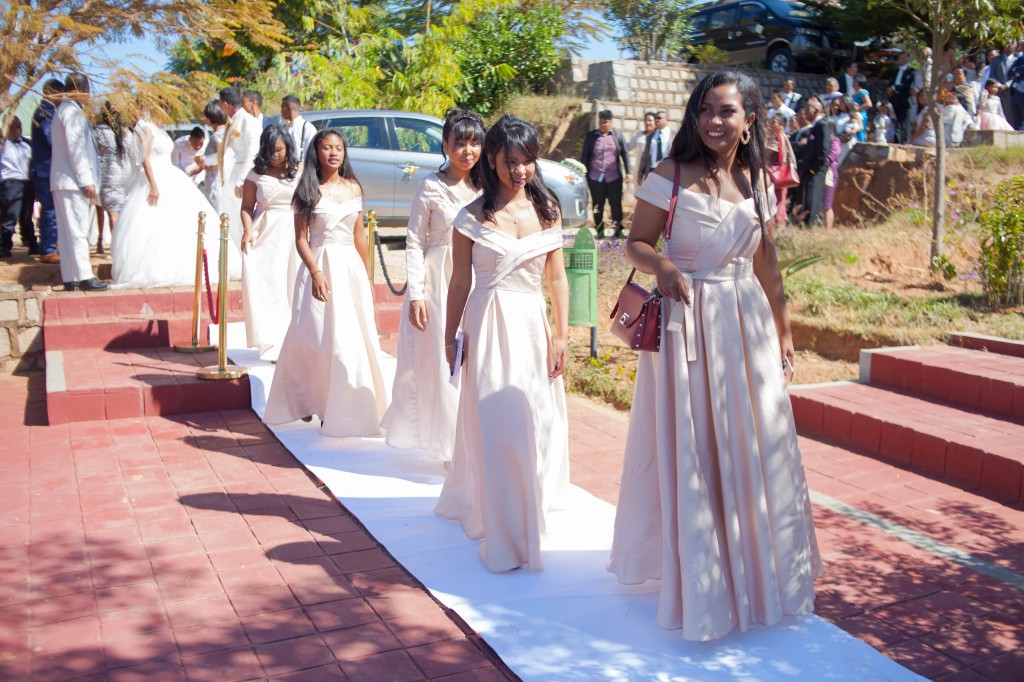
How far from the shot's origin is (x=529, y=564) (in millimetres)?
4410

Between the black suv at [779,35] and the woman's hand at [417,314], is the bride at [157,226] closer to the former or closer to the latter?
the woman's hand at [417,314]

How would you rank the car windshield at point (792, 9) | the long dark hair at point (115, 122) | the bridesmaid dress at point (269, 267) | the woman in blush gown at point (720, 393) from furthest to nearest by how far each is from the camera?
the car windshield at point (792, 9) < the long dark hair at point (115, 122) < the bridesmaid dress at point (269, 267) < the woman in blush gown at point (720, 393)

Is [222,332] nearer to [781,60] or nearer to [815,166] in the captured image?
[815,166]

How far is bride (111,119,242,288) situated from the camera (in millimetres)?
Result: 10148

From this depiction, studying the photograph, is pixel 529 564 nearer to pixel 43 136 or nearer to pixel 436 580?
pixel 436 580

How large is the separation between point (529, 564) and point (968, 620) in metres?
1.80

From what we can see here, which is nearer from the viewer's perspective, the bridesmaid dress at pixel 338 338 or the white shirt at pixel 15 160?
the bridesmaid dress at pixel 338 338

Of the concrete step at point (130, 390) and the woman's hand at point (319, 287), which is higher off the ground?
the woman's hand at point (319, 287)

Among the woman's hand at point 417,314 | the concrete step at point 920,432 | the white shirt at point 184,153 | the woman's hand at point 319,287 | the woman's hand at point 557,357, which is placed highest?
Result: the white shirt at point 184,153

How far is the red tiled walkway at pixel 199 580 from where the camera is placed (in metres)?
3.63

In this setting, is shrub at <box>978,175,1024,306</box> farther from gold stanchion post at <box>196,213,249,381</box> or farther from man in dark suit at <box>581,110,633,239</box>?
man in dark suit at <box>581,110,633,239</box>

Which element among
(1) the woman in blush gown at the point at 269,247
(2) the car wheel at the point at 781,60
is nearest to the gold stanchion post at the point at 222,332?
(1) the woman in blush gown at the point at 269,247

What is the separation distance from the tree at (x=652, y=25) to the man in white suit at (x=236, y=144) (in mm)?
14977

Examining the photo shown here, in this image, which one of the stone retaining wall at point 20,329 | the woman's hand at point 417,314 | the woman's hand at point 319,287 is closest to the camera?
the woman's hand at point 417,314
